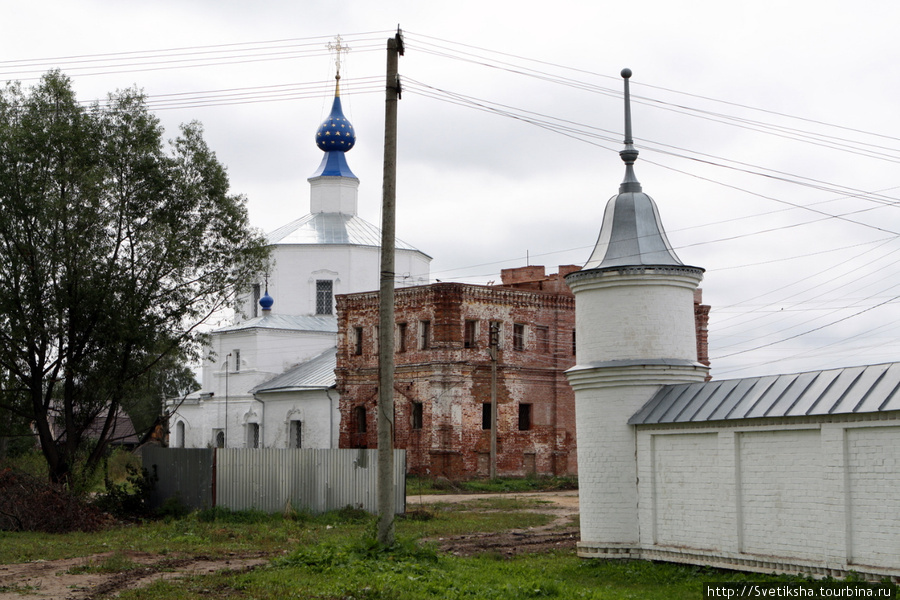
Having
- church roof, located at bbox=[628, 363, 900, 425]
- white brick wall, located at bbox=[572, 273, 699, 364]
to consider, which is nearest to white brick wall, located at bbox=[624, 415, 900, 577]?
church roof, located at bbox=[628, 363, 900, 425]

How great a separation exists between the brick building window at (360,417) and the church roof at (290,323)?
23.9 ft

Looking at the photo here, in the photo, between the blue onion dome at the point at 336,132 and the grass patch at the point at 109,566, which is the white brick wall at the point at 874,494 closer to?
the grass patch at the point at 109,566

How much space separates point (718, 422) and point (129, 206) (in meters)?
15.5

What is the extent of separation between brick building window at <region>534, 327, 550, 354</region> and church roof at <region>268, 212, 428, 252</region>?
10697mm

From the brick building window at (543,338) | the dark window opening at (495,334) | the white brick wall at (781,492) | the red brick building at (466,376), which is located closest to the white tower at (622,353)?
the white brick wall at (781,492)

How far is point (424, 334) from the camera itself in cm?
4081

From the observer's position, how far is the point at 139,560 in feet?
52.6

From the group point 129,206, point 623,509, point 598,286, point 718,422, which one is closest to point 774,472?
point 718,422

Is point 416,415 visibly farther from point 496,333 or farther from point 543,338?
point 543,338

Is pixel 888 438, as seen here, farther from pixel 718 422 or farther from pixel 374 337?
pixel 374 337

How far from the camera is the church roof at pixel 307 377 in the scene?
148ft

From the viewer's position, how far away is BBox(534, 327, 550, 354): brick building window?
4216 cm

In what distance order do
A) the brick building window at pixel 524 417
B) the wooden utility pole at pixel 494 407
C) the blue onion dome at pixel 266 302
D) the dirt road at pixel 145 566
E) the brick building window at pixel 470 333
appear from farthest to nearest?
the blue onion dome at pixel 266 302
the brick building window at pixel 524 417
the brick building window at pixel 470 333
the wooden utility pole at pixel 494 407
the dirt road at pixel 145 566

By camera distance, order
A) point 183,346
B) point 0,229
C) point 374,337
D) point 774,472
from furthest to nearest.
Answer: point 374,337, point 183,346, point 0,229, point 774,472
